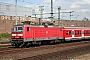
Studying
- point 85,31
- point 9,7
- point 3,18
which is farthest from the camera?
point 3,18

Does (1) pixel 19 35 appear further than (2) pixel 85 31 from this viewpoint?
No

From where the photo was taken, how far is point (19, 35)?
2991 centimetres

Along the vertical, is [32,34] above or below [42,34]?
above

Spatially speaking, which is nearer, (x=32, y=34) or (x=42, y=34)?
(x=32, y=34)

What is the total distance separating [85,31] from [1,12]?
84.5 feet

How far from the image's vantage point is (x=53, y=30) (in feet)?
124

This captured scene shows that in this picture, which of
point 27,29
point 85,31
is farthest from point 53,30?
point 85,31

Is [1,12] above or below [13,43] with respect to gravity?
above

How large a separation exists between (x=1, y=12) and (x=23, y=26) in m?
34.5

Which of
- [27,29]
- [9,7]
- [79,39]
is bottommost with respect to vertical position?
[79,39]

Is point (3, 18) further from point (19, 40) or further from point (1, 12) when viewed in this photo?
point (19, 40)

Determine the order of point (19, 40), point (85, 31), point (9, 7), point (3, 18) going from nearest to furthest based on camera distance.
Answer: point (19, 40) < point (85, 31) < point (9, 7) < point (3, 18)

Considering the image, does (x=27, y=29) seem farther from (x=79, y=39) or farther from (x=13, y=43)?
(x=79, y=39)

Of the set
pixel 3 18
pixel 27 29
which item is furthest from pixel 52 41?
pixel 3 18
